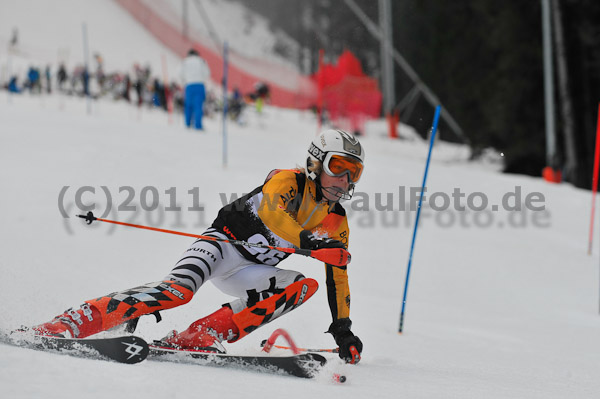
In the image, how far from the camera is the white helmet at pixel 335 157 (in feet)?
12.6

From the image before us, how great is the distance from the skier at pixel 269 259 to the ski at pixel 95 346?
363 millimetres

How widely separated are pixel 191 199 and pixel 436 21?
28.9 metres

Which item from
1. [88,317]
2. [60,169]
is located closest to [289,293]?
[88,317]

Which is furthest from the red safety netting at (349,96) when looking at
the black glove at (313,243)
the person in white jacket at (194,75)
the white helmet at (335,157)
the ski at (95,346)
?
the ski at (95,346)

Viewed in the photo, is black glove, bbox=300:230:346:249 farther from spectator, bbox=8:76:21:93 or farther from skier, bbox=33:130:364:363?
spectator, bbox=8:76:21:93

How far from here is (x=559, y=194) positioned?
12.8 metres

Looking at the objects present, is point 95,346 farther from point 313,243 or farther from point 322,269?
point 322,269

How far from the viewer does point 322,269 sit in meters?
7.24

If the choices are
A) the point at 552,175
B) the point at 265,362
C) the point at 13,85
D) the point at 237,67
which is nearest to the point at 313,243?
the point at 265,362

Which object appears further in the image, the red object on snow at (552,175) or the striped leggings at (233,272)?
the red object on snow at (552,175)

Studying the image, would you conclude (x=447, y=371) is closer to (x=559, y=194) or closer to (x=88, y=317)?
(x=88, y=317)

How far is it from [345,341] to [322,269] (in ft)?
11.6

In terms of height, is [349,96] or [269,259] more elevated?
[349,96]

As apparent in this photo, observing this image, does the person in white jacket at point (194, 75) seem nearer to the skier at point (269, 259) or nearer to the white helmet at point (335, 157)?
the skier at point (269, 259)
